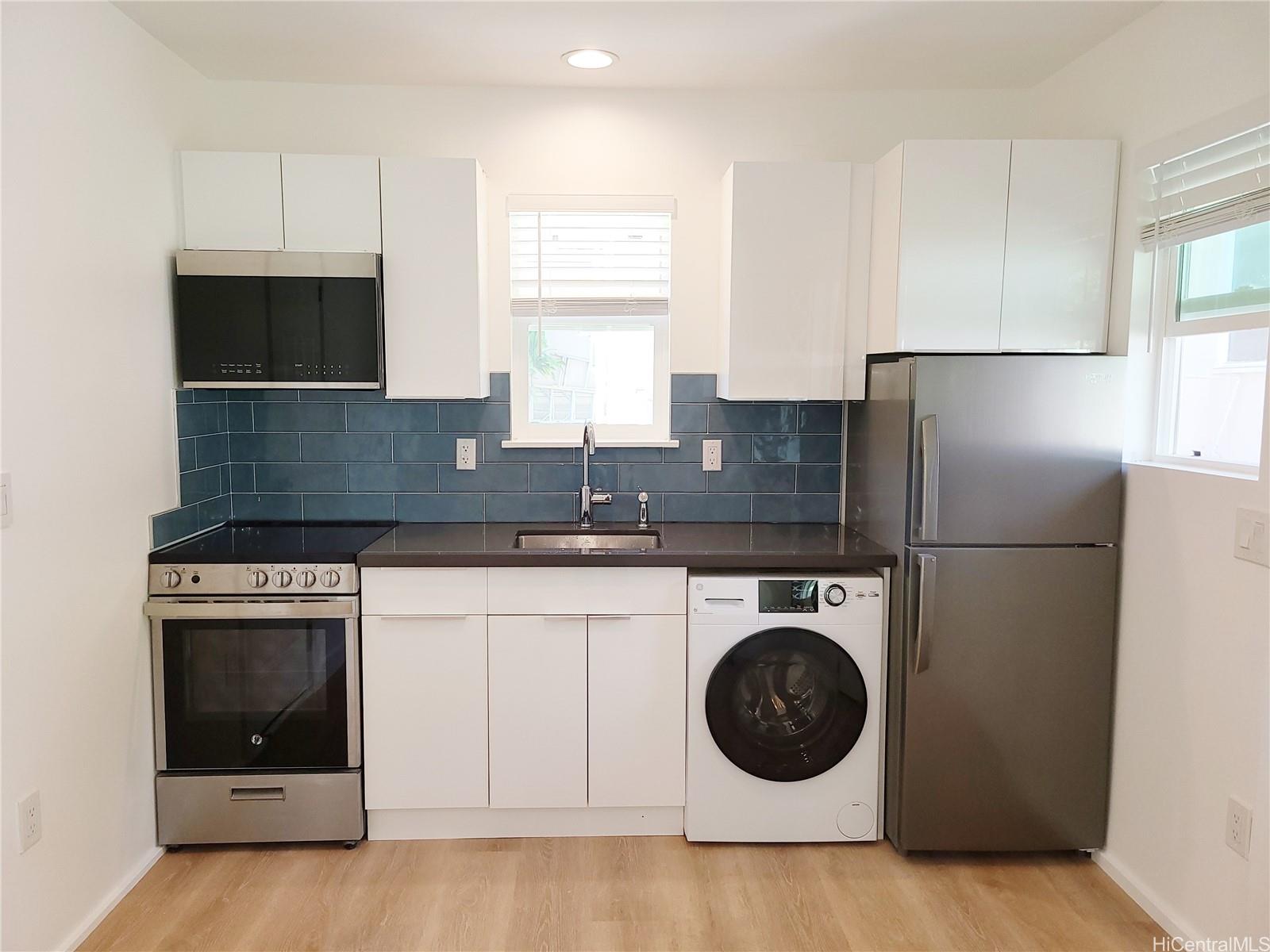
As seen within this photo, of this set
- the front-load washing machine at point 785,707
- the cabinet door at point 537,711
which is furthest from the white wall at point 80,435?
the front-load washing machine at point 785,707

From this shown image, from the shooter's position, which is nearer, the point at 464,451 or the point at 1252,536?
the point at 1252,536

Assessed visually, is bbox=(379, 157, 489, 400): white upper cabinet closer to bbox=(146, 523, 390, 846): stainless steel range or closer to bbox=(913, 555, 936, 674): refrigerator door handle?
bbox=(146, 523, 390, 846): stainless steel range

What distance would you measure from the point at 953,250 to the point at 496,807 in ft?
7.48

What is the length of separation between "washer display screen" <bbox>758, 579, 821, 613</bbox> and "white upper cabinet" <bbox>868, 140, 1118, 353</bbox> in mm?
794

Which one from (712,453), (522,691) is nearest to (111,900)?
(522,691)

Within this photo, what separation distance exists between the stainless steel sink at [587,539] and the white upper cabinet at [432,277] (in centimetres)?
58

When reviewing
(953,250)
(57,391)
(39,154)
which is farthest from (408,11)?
(953,250)

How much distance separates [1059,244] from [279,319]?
2.47 meters

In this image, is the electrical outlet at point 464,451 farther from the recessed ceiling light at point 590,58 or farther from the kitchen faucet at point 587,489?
the recessed ceiling light at point 590,58

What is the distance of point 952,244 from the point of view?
8.99 ft

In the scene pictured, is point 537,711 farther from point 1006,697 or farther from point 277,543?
point 1006,697

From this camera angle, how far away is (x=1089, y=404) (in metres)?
2.61

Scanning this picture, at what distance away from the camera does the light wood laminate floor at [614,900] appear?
2381mm

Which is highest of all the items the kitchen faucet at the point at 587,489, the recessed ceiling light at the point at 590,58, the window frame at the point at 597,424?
the recessed ceiling light at the point at 590,58
